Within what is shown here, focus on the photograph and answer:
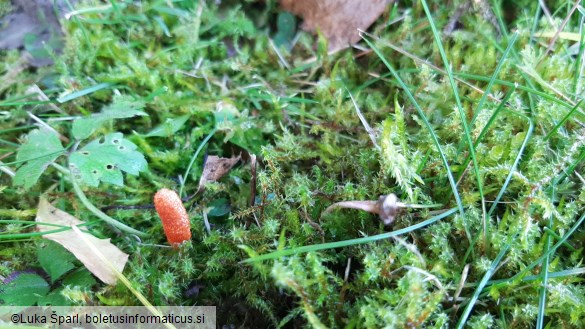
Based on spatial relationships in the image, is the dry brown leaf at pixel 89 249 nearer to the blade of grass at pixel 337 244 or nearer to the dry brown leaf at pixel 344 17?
the blade of grass at pixel 337 244

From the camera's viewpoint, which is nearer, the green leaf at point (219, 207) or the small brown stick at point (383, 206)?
the small brown stick at point (383, 206)

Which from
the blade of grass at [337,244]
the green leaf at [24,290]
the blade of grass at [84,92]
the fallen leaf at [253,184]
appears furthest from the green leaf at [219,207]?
the blade of grass at [84,92]

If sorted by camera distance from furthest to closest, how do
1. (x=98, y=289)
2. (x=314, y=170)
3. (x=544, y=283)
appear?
(x=314, y=170), (x=98, y=289), (x=544, y=283)

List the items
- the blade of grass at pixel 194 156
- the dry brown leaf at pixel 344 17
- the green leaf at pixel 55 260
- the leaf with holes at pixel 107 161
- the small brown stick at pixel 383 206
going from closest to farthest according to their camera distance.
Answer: the small brown stick at pixel 383 206, the green leaf at pixel 55 260, the leaf with holes at pixel 107 161, the blade of grass at pixel 194 156, the dry brown leaf at pixel 344 17

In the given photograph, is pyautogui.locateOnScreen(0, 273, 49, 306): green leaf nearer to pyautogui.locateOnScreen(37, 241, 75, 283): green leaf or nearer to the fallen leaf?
pyautogui.locateOnScreen(37, 241, 75, 283): green leaf

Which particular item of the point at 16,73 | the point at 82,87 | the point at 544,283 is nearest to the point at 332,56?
the point at 82,87

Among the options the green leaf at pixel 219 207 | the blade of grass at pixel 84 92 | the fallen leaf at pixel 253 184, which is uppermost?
the blade of grass at pixel 84 92

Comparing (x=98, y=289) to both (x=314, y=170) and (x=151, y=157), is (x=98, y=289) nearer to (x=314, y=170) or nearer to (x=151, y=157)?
(x=151, y=157)
